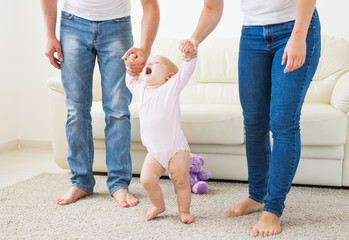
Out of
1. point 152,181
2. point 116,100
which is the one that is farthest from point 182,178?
point 116,100

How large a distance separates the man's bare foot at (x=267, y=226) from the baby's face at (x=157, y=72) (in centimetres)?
64

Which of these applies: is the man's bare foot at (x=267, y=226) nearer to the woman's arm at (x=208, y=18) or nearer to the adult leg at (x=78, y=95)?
the woman's arm at (x=208, y=18)

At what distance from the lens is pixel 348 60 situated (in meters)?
2.76

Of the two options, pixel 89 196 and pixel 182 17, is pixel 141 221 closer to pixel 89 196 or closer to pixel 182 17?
pixel 89 196

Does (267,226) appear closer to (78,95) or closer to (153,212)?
(153,212)

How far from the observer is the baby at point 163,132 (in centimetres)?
160

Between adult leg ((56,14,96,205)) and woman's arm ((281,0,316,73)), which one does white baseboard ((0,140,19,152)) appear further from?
woman's arm ((281,0,316,73))

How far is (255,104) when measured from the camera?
1578 millimetres

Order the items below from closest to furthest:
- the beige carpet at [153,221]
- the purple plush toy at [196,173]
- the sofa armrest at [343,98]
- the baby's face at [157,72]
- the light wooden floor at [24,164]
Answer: the beige carpet at [153,221]
the baby's face at [157,72]
the purple plush toy at [196,173]
the sofa armrest at [343,98]
the light wooden floor at [24,164]

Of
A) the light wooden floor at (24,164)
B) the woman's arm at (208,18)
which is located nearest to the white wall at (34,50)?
the light wooden floor at (24,164)

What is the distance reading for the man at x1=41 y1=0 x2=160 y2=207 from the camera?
1843 mm

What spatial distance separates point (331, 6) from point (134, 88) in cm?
202

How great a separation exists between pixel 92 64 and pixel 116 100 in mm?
205

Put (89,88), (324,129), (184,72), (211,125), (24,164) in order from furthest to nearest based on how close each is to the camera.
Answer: (24,164) → (211,125) → (324,129) → (89,88) → (184,72)
